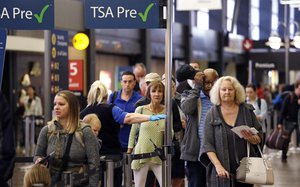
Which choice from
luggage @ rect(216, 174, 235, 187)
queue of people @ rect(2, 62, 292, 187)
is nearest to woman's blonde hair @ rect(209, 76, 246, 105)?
queue of people @ rect(2, 62, 292, 187)

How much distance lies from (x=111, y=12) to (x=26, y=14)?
90cm

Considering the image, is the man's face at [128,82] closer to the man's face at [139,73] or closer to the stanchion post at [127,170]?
the man's face at [139,73]

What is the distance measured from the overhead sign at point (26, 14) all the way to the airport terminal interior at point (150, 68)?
2 centimetres

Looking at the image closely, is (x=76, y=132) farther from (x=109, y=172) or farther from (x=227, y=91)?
(x=227, y=91)

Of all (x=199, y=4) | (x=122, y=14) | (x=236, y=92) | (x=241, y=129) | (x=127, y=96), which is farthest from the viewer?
(x=199, y=4)

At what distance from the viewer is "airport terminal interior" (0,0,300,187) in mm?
8148

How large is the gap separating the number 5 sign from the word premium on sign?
28.1 feet

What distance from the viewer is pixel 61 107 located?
6.52m

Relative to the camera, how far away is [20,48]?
77.4 ft

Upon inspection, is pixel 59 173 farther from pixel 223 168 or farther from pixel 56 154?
pixel 223 168

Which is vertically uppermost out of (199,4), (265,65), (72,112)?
(199,4)

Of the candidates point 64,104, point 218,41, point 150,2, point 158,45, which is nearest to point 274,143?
point 150,2

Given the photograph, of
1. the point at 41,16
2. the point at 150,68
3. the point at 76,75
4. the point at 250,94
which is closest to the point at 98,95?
the point at 41,16

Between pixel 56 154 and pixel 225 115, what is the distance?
1824mm
